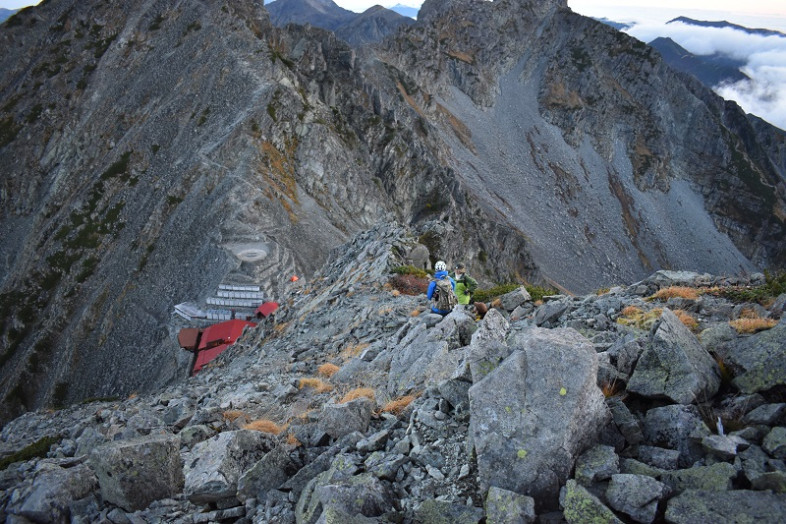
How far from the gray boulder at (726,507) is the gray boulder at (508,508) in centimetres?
152

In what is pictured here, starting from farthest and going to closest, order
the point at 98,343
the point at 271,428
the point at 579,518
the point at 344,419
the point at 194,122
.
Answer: the point at 194,122 → the point at 98,343 → the point at 271,428 → the point at 344,419 → the point at 579,518

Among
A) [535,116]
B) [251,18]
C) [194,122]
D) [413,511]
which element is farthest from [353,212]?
[535,116]

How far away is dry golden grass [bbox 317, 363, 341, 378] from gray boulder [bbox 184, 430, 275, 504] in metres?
7.91

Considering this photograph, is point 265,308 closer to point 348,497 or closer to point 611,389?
point 348,497

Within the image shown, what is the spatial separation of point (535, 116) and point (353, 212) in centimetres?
9185

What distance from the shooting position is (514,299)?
56.1 feet

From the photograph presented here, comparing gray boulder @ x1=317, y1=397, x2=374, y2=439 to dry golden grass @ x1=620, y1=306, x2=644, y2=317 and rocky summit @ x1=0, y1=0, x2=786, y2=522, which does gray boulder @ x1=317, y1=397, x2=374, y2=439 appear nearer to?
rocky summit @ x1=0, y1=0, x2=786, y2=522

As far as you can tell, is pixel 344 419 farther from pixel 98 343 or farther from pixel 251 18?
pixel 251 18

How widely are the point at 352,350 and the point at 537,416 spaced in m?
13.2

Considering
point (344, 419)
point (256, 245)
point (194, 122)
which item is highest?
point (194, 122)

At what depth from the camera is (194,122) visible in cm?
Answer: 7256

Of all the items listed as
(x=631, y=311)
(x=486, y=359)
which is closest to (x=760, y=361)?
(x=486, y=359)

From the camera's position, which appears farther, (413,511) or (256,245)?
(256,245)

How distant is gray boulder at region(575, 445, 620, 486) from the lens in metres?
5.96
